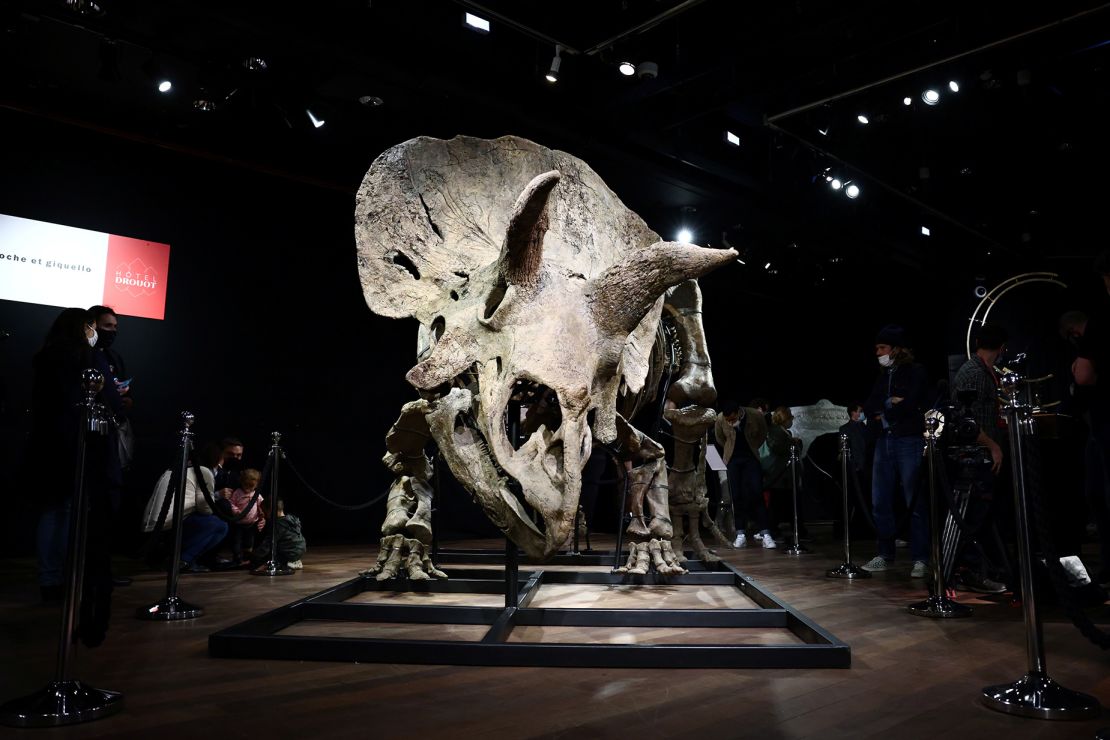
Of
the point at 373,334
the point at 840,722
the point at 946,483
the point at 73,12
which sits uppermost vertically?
the point at 73,12

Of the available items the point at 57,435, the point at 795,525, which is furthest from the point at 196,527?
the point at 795,525

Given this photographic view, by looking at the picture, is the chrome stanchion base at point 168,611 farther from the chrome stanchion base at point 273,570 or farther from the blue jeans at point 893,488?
the blue jeans at point 893,488

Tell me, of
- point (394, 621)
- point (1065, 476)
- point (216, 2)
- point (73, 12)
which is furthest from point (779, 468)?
point (73, 12)

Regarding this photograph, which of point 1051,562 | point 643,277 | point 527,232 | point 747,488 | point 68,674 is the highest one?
point 527,232

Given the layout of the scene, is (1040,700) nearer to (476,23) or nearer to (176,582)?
(176,582)

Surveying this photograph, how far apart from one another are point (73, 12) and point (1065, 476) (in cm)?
807

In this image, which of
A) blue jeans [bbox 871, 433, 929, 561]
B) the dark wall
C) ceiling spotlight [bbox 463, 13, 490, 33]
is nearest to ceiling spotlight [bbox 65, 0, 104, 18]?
the dark wall

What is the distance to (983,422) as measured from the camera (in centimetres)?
523

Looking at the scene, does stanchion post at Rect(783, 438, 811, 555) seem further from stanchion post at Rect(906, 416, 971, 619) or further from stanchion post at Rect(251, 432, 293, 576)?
stanchion post at Rect(251, 432, 293, 576)

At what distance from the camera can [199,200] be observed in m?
8.71

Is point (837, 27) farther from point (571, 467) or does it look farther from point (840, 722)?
point (840, 722)

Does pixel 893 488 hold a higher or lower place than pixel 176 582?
higher

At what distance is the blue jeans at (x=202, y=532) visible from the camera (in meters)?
6.51

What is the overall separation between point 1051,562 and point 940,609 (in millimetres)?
1899
